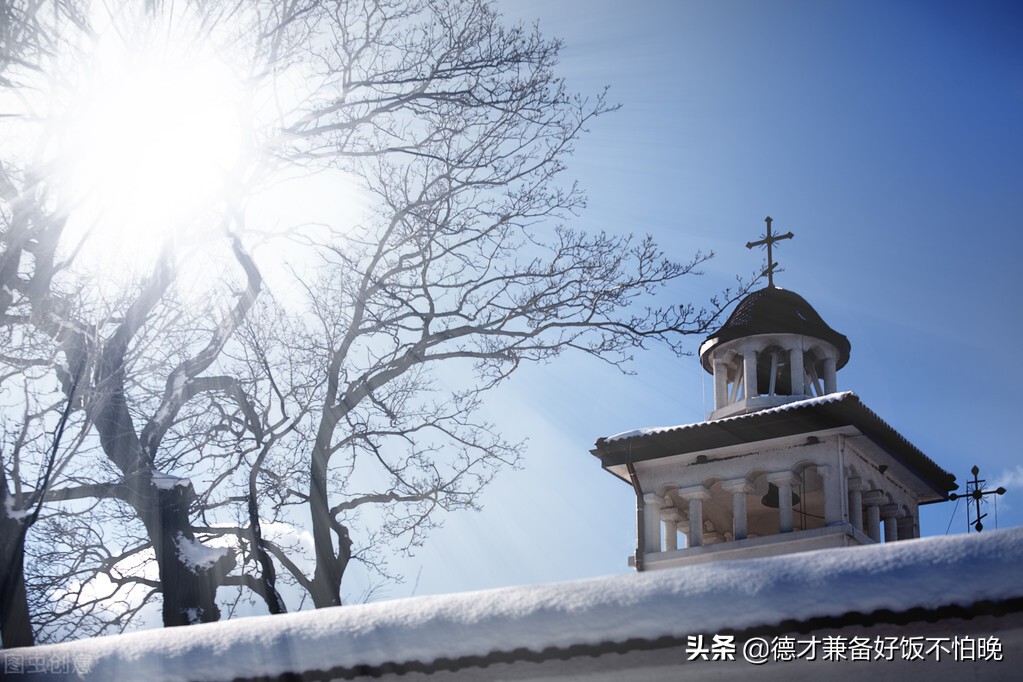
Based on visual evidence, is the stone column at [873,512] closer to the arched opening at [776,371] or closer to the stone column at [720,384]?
the arched opening at [776,371]

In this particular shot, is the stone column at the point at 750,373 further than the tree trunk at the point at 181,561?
Yes

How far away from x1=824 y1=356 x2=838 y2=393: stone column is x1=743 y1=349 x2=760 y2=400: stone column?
1283 mm

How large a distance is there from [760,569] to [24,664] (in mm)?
4358

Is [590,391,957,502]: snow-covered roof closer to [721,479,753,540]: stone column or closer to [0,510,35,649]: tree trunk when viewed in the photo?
[721,479,753,540]: stone column

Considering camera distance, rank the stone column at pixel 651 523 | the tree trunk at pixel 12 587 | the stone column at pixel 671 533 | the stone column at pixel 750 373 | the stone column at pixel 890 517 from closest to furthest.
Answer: the tree trunk at pixel 12 587, the stone column at pixel 651 523, the stone column at pixel 890 517, the stone column at pixel 750 373, the stone column at pixel 671 533

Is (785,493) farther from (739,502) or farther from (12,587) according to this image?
(12,587)

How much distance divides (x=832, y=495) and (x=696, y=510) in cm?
219

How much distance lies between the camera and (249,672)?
5777mm

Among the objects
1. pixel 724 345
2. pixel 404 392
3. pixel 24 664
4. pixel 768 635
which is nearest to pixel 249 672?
pixel 24 664

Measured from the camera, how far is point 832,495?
643 inches

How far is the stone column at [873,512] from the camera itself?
57.1 feet

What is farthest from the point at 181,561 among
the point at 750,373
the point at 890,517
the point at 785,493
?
the point at 890,517

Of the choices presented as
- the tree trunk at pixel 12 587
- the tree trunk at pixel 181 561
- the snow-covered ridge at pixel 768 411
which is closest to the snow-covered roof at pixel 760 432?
the snow-covered ridge at pixel 768 411

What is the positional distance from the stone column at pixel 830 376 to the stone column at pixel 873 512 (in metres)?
1.97
